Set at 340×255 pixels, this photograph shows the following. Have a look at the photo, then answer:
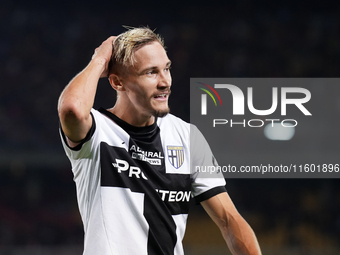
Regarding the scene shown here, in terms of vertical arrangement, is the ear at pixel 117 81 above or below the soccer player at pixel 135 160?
above

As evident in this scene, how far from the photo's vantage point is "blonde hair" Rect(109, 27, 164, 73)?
1980mm

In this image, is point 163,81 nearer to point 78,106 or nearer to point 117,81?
point 117,81

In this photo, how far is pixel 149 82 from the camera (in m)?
1.97

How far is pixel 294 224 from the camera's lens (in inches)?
215

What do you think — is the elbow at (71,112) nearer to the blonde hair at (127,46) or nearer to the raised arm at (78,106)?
the raised arm at (78,106)

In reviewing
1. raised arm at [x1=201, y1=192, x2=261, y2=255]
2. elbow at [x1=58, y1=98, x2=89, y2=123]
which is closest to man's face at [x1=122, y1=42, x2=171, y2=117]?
elbow at [x1=58, y1=98, x2=89, y2=123]

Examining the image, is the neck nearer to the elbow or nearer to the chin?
the chin

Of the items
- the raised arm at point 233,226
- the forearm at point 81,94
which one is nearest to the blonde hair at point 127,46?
the forearm at point 81,94

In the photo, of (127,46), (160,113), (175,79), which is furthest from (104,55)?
(175,79)

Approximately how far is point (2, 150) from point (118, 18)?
2.65 meters

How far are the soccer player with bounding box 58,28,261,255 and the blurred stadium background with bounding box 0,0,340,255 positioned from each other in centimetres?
341

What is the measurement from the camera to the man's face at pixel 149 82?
77.7 inches

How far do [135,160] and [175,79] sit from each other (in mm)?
4379

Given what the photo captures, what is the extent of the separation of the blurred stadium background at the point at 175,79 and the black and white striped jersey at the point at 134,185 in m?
3.43
